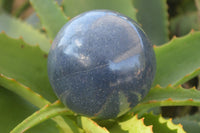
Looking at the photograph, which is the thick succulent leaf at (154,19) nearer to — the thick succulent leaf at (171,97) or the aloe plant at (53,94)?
the aloe plant at (53,94)

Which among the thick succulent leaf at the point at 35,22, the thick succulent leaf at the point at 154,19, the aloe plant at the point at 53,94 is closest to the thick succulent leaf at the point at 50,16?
the aloe plant at the point at 53,94

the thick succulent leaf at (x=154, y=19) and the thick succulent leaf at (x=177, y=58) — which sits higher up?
the thick succulent leaf at (x=154, y=19)

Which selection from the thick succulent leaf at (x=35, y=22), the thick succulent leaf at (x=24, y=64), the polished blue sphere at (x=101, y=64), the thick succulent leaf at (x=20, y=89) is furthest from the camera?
the thick succulent leaf at (x=35, y=22)

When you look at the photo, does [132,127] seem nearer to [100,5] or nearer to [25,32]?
[100,5]

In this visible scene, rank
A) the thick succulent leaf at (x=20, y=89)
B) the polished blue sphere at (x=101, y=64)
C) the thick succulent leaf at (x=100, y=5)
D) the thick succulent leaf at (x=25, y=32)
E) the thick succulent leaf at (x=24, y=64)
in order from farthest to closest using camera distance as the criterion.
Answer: the thick succulent leaf at (x=25, y=32)
the thick succulent leaf at (x=100, y=5)
the thick succulent leaf at (x=24, y=64)
the thick succulent leaf at (x=20, y=89)
the polished blue sphere at (x=101, y=64)

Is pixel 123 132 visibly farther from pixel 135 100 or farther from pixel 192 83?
pixel 192 83

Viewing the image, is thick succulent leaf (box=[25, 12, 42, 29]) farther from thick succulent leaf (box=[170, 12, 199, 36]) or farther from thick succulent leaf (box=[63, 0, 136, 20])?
thick succulent leaf (box=[170, 12, 199, 36])

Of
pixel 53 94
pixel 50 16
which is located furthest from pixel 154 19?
pixel 53 94

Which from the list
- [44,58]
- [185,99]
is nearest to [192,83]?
[185,99]

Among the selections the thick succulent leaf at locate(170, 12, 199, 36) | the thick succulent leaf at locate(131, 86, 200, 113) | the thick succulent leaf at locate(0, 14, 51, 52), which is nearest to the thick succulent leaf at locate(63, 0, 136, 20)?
the thick succulent leaf at locate(0, 14, 51, 52)
